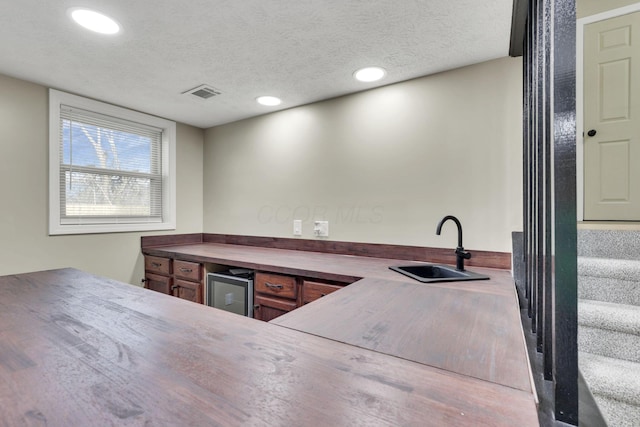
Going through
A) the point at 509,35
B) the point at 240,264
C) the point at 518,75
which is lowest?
the point at 240,264

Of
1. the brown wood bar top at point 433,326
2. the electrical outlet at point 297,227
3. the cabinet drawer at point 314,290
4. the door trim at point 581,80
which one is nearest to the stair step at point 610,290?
the brown wood bar top at point 433,326

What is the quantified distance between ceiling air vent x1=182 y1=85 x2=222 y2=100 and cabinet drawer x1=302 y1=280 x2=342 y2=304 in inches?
64.2

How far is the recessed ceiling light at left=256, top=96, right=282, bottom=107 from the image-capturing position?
2439 mm

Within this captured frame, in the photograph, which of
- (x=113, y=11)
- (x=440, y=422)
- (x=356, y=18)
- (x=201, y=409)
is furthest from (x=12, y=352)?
(x=356, y=18)

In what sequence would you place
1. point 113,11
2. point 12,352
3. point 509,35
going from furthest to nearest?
1. point 509,35
2. point 113,11
3. point 12,352

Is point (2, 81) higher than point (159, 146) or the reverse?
higher

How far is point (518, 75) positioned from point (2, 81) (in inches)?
132

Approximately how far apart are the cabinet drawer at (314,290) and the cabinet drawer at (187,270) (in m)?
1.04

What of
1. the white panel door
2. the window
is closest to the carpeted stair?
the white panel door

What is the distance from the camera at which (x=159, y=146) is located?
298 cm

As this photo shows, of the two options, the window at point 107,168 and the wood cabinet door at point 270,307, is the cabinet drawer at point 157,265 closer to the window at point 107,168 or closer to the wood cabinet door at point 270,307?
the window at point 107,168

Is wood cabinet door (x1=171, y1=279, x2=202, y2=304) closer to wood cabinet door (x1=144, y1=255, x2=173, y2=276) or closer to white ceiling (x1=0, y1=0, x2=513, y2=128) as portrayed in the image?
wood cabinet door (x1=144, y1=255, x2=173, y2=276)

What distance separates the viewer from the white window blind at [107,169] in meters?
2.35

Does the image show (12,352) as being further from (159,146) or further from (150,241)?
(159,146)
